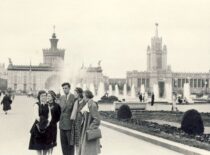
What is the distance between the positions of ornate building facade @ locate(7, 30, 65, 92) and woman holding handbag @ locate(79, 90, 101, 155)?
13499 centimetres

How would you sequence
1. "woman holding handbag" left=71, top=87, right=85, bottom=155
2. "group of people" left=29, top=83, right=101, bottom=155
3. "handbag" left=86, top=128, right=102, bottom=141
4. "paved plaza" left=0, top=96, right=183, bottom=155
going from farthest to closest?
"paved plaza" left=0, top=96, right=183, bottom=155 < "woman holding handbag" left=71, top=87, right=85, bottom=155 < "group of people" left=29, top=83, right=101, bottom=155 < "handbag" left=86, top=128, right=102, bottom=141

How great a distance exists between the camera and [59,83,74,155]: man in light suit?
30.5 feet

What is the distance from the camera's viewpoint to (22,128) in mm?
17391

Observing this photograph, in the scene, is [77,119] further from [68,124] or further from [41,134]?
[41,134]

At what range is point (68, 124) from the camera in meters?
9.35

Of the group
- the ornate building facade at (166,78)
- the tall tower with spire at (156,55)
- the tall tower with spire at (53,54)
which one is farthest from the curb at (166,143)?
the tall tower with spire at (53,54)

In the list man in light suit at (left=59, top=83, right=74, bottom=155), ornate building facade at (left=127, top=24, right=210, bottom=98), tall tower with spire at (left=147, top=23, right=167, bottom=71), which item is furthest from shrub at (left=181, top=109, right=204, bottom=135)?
tall tower with spire at (left=147, top=23, right=167, bottom=71)

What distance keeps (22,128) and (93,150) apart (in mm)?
9303

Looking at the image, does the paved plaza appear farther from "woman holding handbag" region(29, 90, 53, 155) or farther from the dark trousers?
"woman holding handbag" region(29, 90, 53, 155)

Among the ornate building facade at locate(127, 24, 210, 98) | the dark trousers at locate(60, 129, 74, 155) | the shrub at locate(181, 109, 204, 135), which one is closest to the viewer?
the dark trousers at locate(60, 129, 74, 155)

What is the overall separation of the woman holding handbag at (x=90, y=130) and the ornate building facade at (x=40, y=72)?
135 meters

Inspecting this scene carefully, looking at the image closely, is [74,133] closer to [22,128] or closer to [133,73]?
[22,128]

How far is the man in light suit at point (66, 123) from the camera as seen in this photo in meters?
9.30

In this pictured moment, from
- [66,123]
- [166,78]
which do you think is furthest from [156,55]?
[66,123]
